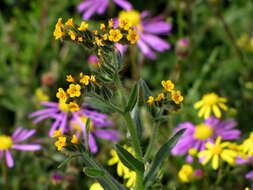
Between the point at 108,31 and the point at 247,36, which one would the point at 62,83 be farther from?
the point at 108,31

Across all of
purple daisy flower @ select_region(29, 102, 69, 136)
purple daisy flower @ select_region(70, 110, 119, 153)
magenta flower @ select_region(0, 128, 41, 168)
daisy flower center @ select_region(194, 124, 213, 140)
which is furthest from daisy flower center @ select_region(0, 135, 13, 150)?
daisy flower center @ select_region(194, 124, 213, 140)

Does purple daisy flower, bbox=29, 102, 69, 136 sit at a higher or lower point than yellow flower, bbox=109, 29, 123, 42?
lower

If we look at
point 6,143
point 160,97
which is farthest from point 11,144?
point 160,97

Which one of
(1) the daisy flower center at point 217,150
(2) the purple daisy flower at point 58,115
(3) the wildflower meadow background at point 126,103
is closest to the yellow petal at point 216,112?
(3) the wildflower meadow background at point 126,103

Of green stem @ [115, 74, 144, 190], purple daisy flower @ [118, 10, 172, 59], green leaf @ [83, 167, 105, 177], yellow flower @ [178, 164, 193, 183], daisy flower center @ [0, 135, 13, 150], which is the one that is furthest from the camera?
purple daisy flower @ [118, 10, 172, 59]

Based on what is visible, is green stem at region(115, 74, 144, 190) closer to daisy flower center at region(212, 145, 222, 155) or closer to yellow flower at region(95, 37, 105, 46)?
yellow flower at region(95, 37, 105, 46)

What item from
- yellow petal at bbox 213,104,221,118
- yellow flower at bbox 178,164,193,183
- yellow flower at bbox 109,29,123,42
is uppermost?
yellow flower at bbox 109,29,123,42

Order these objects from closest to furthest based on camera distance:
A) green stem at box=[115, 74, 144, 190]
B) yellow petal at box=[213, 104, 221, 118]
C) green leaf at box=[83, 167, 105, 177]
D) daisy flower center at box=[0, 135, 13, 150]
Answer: green leaf at box=[83, 167, 105, 177]
green stem at box=[115, 74, 144, 190]
yellow petal at box=[213, 104, 221, 118]
daisy flower center at box=[0, 135, 13, 150]

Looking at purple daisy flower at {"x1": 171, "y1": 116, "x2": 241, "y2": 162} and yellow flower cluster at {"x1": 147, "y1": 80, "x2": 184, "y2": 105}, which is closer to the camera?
yellow flower cluster at {"x1": 147, "y1": 80, "x2": 184, "y2": 105}

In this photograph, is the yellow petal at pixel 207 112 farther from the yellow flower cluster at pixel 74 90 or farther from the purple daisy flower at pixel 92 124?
the yellow flower cluster at pixel 74 90
